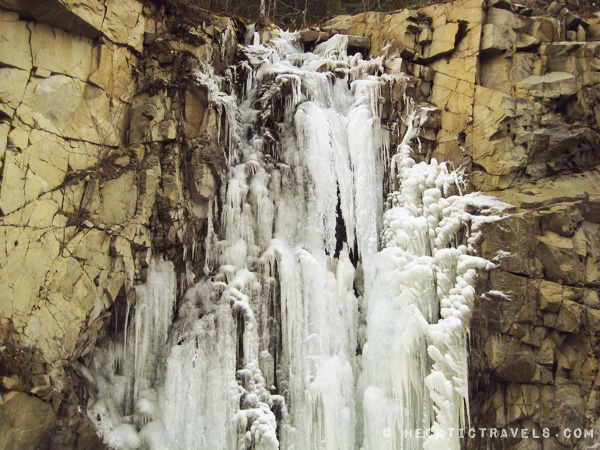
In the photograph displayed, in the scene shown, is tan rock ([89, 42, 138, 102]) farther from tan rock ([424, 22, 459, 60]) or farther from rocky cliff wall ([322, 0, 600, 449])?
tan rock ([424, 22, 459, 60])

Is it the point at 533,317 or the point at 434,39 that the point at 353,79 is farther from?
the point at 533,317

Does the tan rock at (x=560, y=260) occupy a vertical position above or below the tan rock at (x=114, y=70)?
below

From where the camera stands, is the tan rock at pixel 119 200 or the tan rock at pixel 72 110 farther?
the tan rock at pixel 119 200

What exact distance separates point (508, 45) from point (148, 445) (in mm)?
9293

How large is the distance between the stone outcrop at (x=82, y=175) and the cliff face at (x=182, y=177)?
21mm

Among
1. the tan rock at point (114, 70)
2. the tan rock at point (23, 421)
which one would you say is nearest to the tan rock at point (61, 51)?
the tan rock at point (114, 70)

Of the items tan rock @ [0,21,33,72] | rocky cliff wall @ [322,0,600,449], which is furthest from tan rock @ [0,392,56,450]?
rocky cliff wall @ [322,0,600,449]

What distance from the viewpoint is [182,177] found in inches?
305

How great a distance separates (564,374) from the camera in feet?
23.3

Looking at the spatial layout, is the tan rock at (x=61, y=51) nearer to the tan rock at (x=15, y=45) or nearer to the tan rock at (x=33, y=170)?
the tan rock at (x=15, y=45)

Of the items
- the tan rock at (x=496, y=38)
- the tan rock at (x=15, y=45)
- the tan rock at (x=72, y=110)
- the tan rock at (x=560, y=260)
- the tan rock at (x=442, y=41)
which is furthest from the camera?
the tan rock at (x=442, y=41)

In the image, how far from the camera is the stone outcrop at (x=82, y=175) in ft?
19.3

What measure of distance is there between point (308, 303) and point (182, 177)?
2.99 m

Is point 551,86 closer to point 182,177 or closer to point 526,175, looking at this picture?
point 526,175
